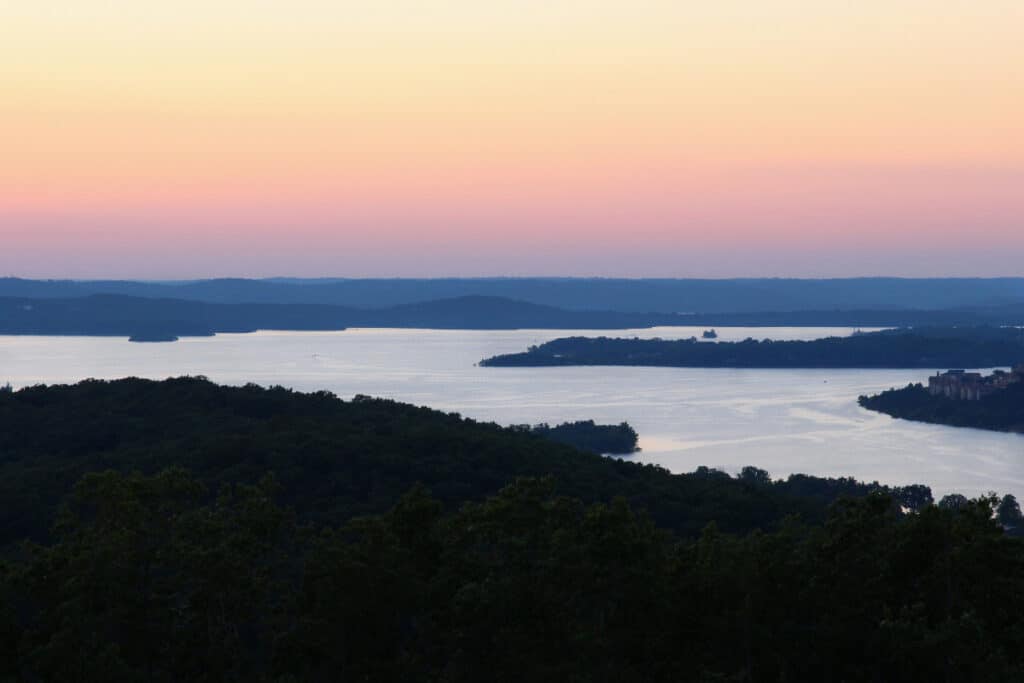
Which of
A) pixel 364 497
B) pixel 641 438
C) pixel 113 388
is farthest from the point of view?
pixel 641 438

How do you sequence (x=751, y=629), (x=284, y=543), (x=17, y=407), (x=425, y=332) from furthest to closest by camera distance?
(x=425, y=332)
(x=17, y=407)
(x=284, y=543)
(x=751, y=629)

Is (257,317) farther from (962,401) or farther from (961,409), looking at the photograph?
(961,409)

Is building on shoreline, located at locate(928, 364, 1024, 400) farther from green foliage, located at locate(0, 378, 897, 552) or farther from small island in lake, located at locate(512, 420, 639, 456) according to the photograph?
green foliage, located at locate(0, 378, 897, 552)

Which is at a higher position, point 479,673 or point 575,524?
point 575,524

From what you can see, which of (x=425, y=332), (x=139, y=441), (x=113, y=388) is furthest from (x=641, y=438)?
→ (x=425, y=332)

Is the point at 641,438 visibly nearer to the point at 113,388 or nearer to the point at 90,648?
the point at 113,388

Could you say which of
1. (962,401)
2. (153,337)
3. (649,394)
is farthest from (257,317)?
(962,401)
